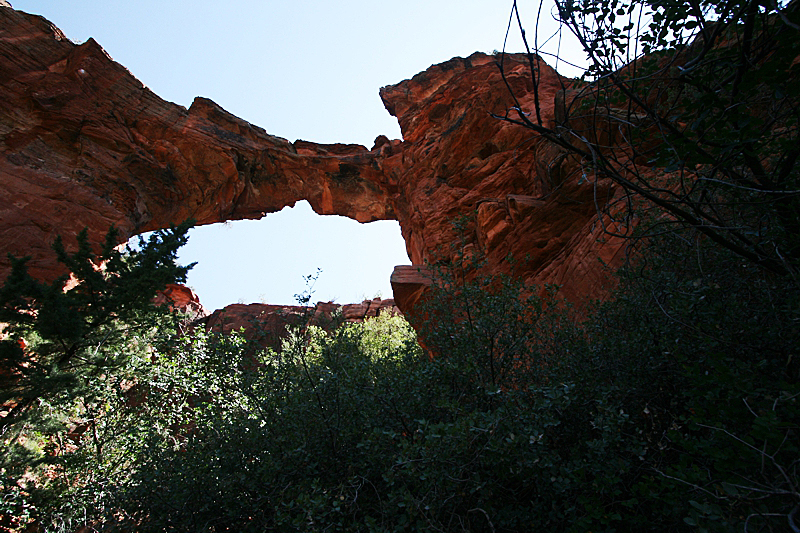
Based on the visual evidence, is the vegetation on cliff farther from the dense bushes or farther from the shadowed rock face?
the shadowed rock face

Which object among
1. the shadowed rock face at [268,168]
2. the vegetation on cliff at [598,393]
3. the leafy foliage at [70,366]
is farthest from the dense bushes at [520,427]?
the shadowed rock face at [268,168]

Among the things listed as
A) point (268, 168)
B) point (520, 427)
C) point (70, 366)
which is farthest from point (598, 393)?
point (268, 168)

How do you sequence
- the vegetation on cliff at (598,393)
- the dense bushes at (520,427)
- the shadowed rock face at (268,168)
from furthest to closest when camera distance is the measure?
the shadowed rock face at (268,168) < the dense bushes at (520,427) < the vegetation on cliff at (598,393)

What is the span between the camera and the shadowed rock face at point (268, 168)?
36.6 feet

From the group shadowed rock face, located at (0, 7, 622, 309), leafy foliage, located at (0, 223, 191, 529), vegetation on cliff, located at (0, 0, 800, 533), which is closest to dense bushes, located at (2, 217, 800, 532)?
vegetation on cliff, located at (0, 0, 800, 533)

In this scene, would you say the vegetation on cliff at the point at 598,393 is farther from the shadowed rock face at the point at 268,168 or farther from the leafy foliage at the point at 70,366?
the shadowed rock face at the point at 268,168

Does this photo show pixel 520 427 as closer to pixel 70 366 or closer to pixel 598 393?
pixel 598 393

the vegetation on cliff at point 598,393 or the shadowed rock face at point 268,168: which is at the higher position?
the shadowed rock face at point 268,168

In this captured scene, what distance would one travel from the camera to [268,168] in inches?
891

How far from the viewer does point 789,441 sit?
2.48 m

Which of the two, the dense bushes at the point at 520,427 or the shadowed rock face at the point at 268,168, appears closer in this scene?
the dense bushes at the point at 520,427

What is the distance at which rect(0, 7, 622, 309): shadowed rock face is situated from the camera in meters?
11.1

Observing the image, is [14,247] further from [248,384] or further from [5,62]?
[248,384]

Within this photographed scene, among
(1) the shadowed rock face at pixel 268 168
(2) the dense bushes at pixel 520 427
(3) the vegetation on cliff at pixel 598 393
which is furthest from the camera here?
(1) the shadowed rock face at pixel 268 168
